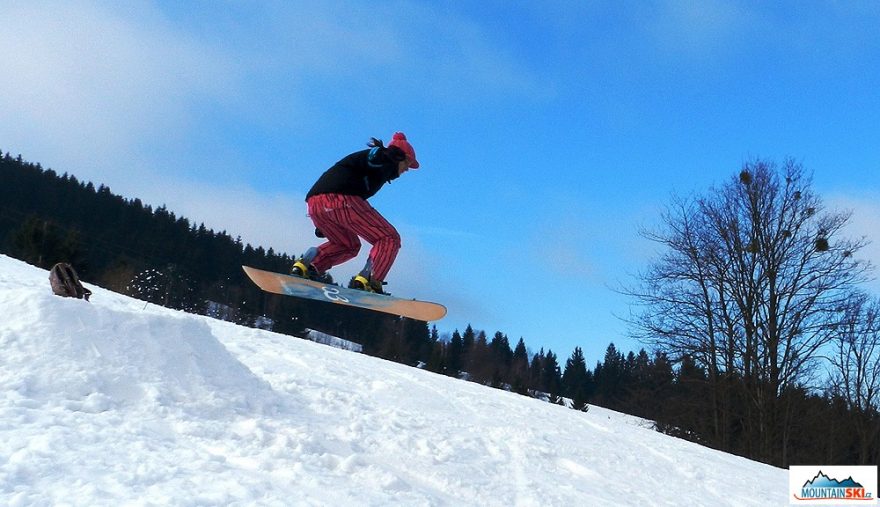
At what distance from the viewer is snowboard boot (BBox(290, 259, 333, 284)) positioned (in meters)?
6.47

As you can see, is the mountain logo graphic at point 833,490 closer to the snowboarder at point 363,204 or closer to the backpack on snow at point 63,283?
the snowboarder at point 363,204

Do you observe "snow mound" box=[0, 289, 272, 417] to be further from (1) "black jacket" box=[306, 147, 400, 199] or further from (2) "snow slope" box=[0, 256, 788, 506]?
(1) "black jacket" box=[306, 147, 400, 199]

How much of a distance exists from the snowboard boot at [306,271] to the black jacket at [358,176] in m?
0.76

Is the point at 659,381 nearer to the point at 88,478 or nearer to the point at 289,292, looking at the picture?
the point at 289,292

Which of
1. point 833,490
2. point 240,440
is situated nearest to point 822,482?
point 833,490

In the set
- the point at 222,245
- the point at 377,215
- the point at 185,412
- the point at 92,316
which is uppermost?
the point at 222,245

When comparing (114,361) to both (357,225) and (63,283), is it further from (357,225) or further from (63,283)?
(357,225)

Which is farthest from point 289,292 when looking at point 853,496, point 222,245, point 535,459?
point 222,245

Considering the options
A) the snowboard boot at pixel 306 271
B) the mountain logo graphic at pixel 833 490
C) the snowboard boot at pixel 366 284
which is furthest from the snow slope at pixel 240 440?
the snowboard boot at pixel 366 284

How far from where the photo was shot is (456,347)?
78375 millimetres

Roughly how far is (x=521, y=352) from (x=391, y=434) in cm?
Answer: 9021

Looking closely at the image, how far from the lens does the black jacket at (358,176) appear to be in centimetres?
613

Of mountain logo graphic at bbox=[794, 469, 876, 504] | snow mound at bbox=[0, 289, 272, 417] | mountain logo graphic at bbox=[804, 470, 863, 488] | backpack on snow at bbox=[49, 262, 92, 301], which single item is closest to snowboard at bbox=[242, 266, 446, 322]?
snow mound at bbox=[0, 289, 272, 417]

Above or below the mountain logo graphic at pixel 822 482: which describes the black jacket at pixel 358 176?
above
